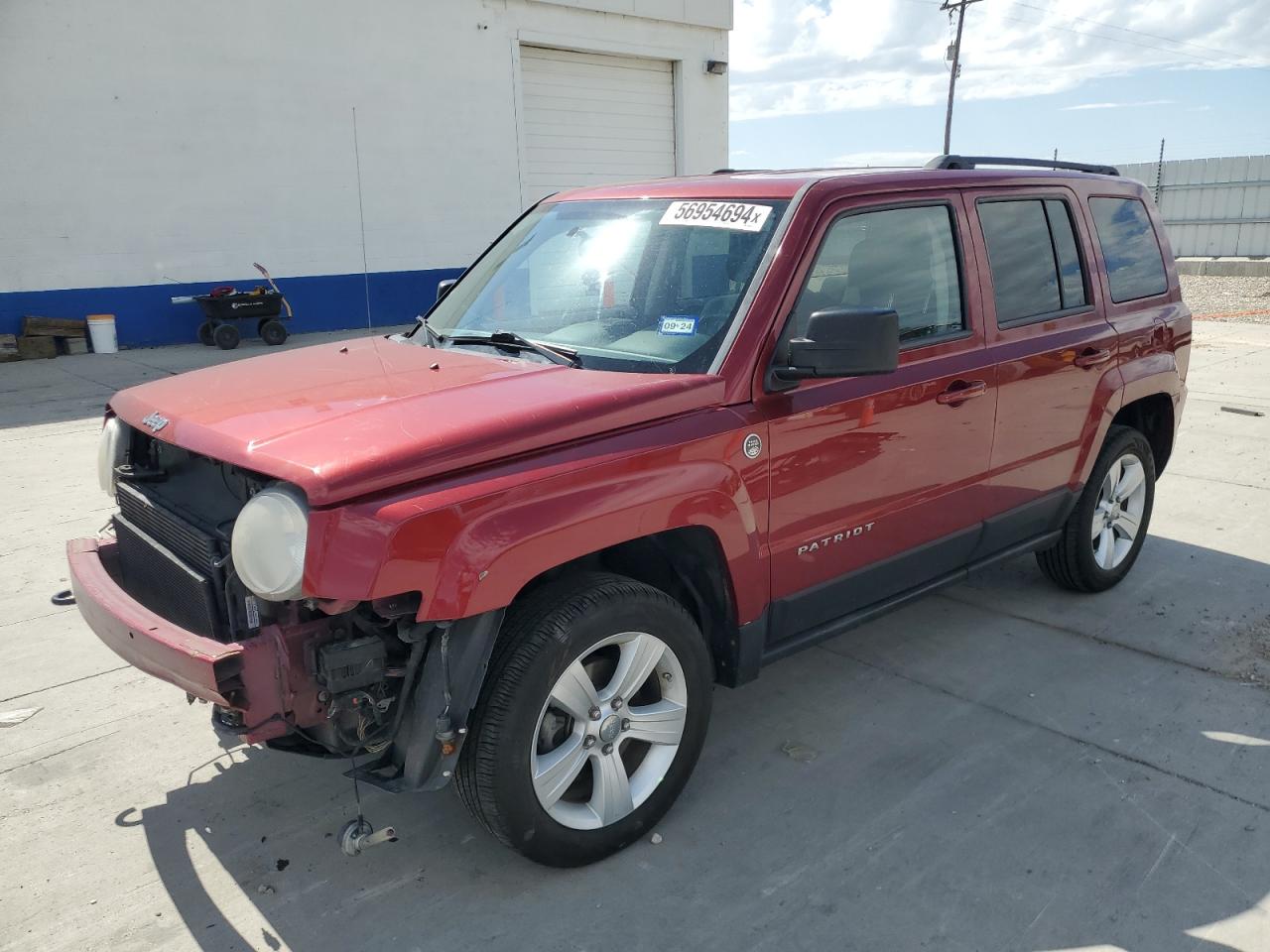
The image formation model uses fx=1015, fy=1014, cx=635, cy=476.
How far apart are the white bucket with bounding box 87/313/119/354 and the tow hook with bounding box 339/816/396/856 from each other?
1298cm

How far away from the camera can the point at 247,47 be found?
14.4 m

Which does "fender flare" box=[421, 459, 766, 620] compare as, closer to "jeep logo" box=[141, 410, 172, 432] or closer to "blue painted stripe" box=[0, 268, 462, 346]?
"jeep logo" box=[141, 410, 172, 432]

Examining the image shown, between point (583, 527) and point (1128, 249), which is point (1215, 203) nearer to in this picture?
point (1128, 249)

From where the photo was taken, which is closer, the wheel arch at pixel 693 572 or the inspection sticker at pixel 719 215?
the wheel arch at pixel 693 572

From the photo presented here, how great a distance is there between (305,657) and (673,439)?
116cm

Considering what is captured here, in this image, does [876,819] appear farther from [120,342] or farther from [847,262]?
[120,342]

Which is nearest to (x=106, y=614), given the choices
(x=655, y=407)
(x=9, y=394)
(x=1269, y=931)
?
(x=655, y=407)

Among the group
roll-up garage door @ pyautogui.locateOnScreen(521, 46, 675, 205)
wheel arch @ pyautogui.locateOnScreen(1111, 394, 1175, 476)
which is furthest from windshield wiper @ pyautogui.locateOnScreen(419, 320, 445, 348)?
roll-up garage door @ pyautogui.locateOnScreen(521, 46, 675, 205)

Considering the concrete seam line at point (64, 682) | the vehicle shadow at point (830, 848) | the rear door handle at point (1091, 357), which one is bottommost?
the vehicle shadow at point (830, 848)

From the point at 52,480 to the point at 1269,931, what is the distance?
7.37m

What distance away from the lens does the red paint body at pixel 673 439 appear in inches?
98.0

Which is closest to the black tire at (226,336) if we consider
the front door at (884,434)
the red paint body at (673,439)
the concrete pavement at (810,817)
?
the concrete pavement at (810,817)

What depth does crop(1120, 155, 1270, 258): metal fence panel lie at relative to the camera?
25203 mm

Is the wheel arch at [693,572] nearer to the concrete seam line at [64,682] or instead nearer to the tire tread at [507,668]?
the tire tread at [507,668]
